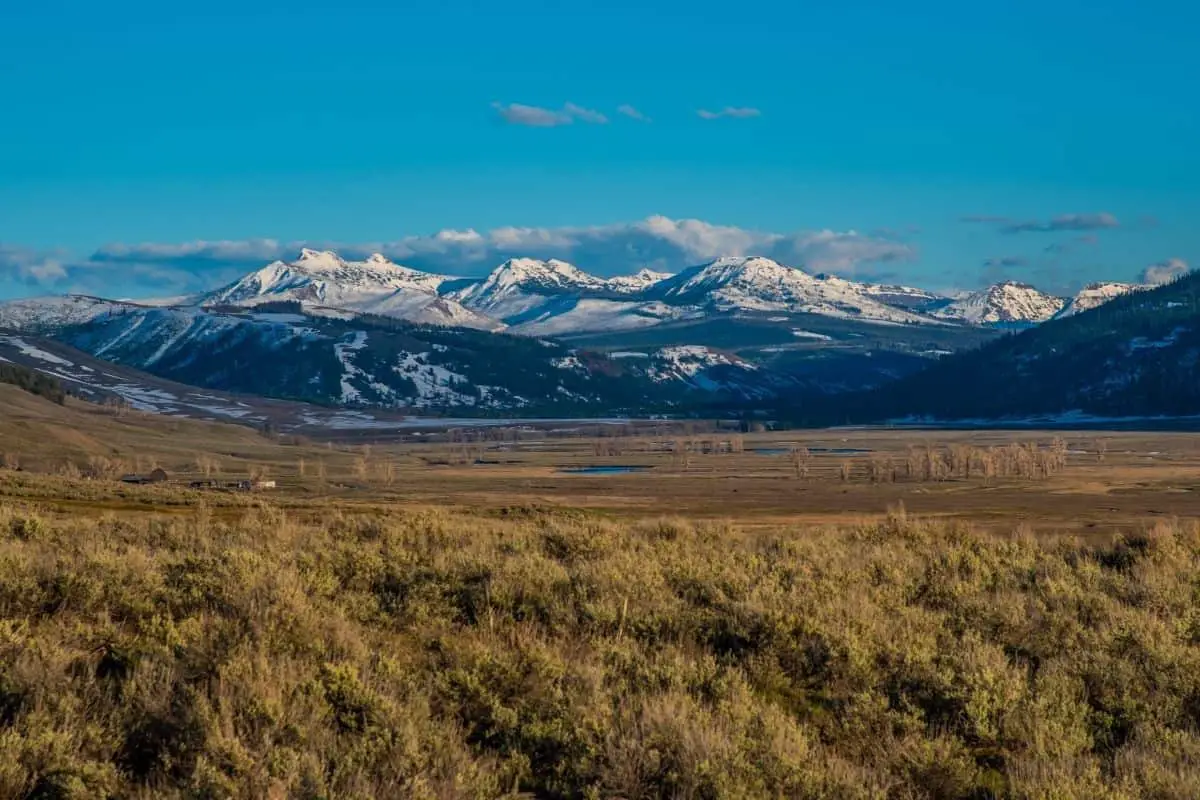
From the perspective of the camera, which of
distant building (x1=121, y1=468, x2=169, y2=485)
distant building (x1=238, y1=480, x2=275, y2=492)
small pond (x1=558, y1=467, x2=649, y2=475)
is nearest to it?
distant building (x1=238, y1=480, x2=275, y2=492)

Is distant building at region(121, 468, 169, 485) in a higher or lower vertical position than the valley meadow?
lower

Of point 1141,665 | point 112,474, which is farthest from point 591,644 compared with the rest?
point 112,474

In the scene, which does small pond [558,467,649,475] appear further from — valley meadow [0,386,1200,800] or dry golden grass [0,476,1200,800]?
dry golden grass [0,476,1200,800]

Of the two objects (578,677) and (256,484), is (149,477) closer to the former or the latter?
(256,484)

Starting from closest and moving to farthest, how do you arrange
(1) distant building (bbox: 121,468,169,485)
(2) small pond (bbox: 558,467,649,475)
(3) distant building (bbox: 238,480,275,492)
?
(3) distant building (bbox: 238,480,275,492)
(1) distant building (bbox: 121,468,169,485)
(2) small pond (bbox: 558,467,649,475)

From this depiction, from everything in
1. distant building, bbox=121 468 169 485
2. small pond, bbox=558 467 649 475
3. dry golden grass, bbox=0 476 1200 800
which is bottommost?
small pond, bbox=558 467 649 475

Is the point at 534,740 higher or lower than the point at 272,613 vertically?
lower

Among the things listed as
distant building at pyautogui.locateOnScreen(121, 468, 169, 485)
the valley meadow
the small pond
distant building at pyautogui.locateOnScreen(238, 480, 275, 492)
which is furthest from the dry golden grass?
the small pond

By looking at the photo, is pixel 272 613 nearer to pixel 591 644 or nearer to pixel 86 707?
pixel 86 707

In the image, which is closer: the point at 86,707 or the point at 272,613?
the point at 86,707

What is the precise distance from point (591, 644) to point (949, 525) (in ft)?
54.9

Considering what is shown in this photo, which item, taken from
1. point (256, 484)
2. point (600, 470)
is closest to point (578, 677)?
point (256, 484)

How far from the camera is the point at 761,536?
25547mm

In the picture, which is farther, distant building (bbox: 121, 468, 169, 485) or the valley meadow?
distant building (bbox: 121, 468, 169, 485)
